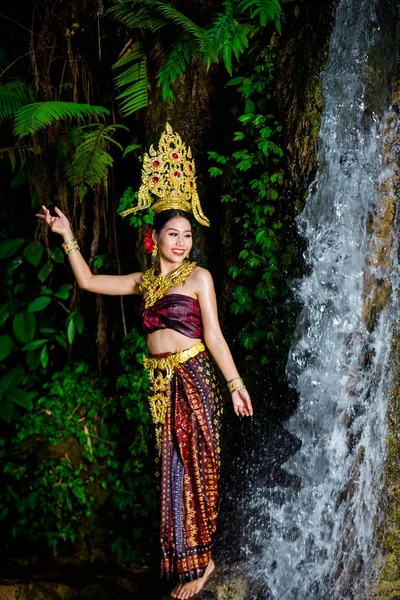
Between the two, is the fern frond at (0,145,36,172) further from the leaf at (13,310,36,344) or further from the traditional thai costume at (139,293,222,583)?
the traditional thai costume at (139,293,222,583)

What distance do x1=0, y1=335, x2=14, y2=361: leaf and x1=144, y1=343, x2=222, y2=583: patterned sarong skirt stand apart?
1757 millimetres

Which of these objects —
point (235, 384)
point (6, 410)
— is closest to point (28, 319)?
point (6, 410)

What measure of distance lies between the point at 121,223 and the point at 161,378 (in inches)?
72.8

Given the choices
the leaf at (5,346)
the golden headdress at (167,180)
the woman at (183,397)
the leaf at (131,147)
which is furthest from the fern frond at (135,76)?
the leaf at (5,346)

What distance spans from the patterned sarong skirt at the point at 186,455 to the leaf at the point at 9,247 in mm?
1822

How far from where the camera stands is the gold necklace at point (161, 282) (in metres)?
3.30

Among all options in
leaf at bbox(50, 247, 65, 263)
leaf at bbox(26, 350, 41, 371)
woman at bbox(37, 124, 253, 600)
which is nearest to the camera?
woman at bbox(37, 124, 253, 600)

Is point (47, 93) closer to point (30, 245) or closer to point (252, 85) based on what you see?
point (30, 245)

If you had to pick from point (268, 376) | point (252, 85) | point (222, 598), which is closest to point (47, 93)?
point (252, 85)

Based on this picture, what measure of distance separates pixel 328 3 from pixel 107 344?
262 cm

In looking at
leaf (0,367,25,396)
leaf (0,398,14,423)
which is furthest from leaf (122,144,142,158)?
leaf (0,398,14,423)

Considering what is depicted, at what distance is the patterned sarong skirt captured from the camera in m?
3.28

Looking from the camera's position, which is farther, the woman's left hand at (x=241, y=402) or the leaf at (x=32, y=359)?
the leaf at (x=32, y=359)

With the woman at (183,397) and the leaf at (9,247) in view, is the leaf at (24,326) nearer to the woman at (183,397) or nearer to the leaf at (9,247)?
the leaf at (9,247)
